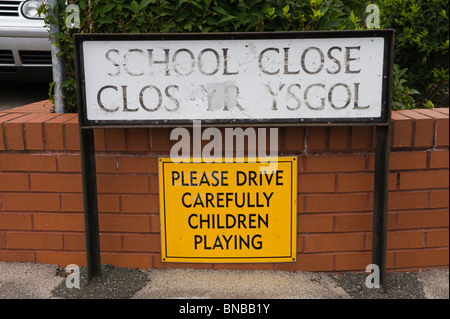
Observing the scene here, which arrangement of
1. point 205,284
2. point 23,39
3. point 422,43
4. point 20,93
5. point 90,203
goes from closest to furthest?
point 90,203 < point 205,284 < point 422,43 < point 23,39 < point 20,93

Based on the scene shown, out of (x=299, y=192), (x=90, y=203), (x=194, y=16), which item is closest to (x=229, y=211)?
(x=299, y=192)

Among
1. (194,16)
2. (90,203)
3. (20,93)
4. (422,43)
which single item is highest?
(194,16)

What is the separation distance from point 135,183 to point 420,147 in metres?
1.42

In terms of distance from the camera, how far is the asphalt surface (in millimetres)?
2479

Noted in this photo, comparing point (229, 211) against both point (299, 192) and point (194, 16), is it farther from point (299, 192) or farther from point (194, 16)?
point (194, 16)

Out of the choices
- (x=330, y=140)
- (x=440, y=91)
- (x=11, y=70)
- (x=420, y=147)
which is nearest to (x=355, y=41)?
(x=330, y=140)

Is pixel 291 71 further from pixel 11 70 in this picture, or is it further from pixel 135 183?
pixel 11 70

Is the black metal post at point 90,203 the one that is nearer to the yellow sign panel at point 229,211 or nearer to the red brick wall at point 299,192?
the red brick wall at point 299,192

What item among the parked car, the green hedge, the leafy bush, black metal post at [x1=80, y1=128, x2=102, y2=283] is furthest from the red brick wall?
the parked car

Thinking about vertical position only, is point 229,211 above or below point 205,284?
above

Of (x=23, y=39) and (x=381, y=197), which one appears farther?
(x=23, y=39)

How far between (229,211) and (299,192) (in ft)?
1.19

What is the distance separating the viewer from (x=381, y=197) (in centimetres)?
238

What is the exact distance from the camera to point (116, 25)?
8.54 ft
